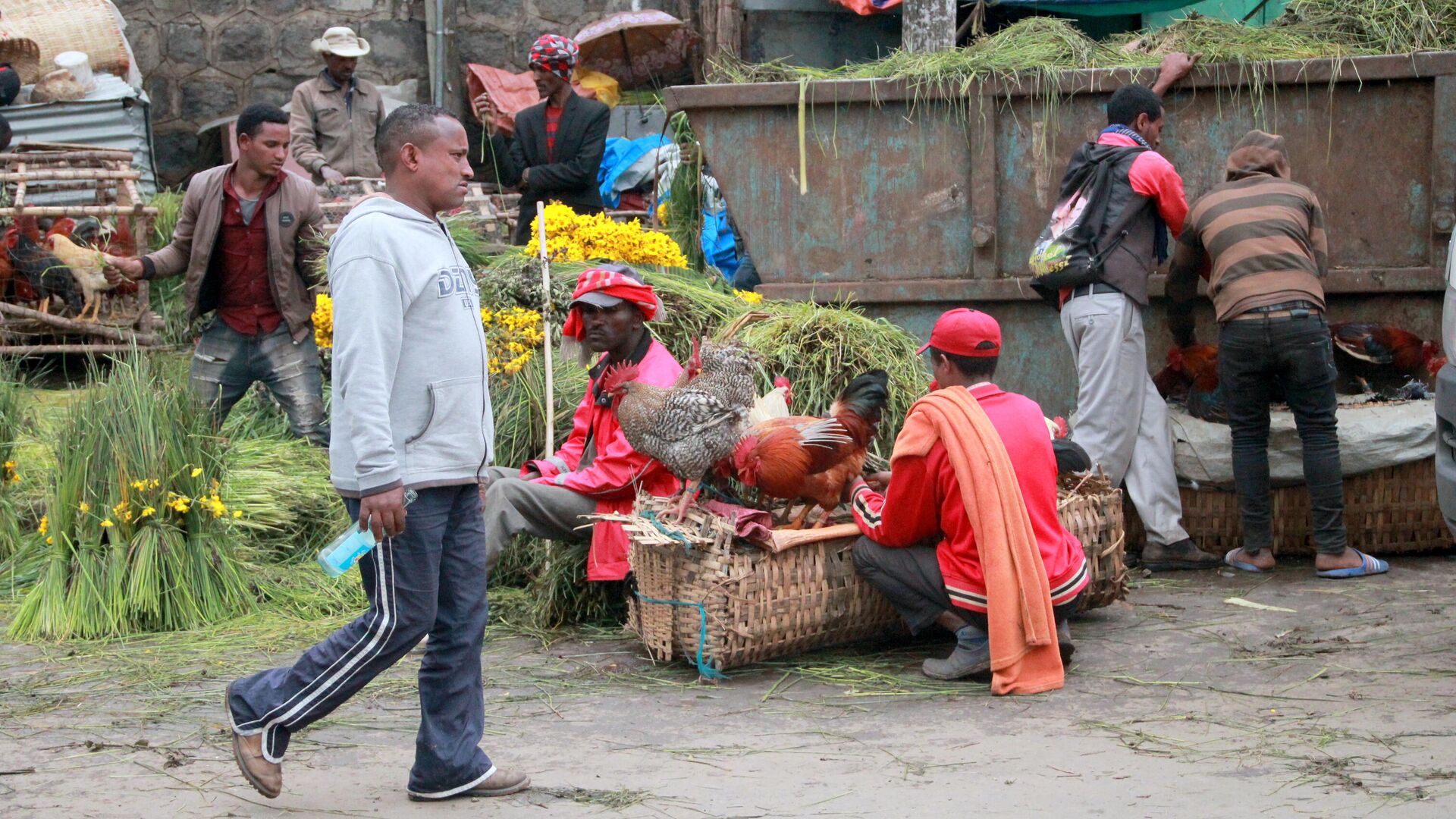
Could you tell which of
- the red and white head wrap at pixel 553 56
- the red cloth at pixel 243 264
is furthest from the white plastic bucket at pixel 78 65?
the red cloth at pixel 243 264

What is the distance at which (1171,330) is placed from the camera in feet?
23.1

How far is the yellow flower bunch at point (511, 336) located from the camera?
252 inches

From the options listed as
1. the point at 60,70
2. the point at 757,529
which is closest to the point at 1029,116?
the point at 757,529

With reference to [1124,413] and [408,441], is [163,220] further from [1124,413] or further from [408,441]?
[408,441]

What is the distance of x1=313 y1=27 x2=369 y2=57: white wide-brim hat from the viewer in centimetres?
984

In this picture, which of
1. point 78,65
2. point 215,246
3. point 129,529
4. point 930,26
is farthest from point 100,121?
point 930,26

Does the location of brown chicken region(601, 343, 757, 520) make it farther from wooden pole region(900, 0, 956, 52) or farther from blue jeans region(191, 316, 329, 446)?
wooden pole region(900, 0, 956, 52)

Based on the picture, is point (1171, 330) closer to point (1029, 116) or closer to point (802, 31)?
point (1029, 116)

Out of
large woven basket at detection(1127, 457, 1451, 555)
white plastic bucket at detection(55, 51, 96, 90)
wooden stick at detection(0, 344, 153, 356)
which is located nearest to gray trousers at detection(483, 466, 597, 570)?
large woven basket at detection(1127, 457, 1451, 555)

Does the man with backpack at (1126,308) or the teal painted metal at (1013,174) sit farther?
the teal painted metal at (1013,174)

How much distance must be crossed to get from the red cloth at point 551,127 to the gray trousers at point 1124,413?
359cm

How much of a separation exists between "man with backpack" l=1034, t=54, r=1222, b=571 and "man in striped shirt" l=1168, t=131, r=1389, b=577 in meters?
0.26

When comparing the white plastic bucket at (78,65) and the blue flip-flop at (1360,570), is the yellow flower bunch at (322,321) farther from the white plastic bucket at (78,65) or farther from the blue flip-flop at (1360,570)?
the white plastic bucket at (78,65)

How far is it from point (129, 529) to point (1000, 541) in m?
3.43
